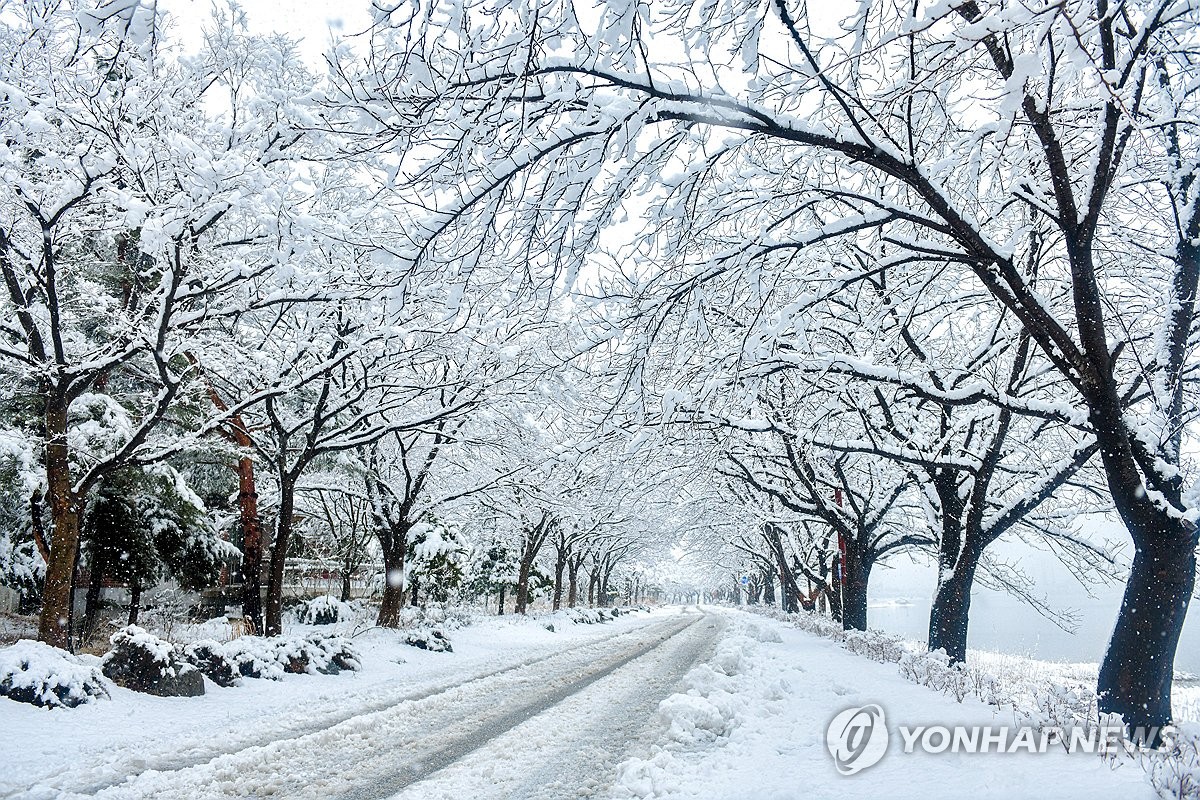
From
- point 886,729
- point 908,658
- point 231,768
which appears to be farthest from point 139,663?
A: point 908,658

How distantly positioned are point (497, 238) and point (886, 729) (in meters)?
4.85

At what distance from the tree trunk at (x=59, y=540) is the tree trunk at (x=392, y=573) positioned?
26.3 ft

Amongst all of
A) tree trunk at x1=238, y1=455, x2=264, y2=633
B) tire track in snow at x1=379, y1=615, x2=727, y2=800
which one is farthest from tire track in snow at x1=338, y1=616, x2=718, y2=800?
tree trunk at x1=238, y1=455, x2=264, y2=633

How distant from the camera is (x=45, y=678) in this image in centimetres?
644

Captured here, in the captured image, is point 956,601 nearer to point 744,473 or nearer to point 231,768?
point 744,473

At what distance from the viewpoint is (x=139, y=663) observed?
7.50 meters

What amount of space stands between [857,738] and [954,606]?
6262 mm

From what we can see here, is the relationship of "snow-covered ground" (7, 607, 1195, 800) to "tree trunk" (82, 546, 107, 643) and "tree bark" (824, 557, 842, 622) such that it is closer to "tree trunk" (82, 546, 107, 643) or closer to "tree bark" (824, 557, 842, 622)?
"tree trunk" (82, 546, 107, 643)

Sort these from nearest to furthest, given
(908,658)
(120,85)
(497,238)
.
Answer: (497,238), (120,85), (908,658)

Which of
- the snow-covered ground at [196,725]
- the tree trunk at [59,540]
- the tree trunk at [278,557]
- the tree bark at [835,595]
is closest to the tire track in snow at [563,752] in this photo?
the snow-covered ground at [196,725]

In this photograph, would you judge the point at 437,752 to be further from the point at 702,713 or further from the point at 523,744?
the point at 702,713

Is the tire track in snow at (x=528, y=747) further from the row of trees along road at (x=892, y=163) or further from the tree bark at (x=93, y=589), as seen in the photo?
the tree bark at (x=93, y=589)

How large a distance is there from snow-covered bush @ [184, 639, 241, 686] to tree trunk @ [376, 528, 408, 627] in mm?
7421

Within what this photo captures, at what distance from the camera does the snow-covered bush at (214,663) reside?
325 inches
